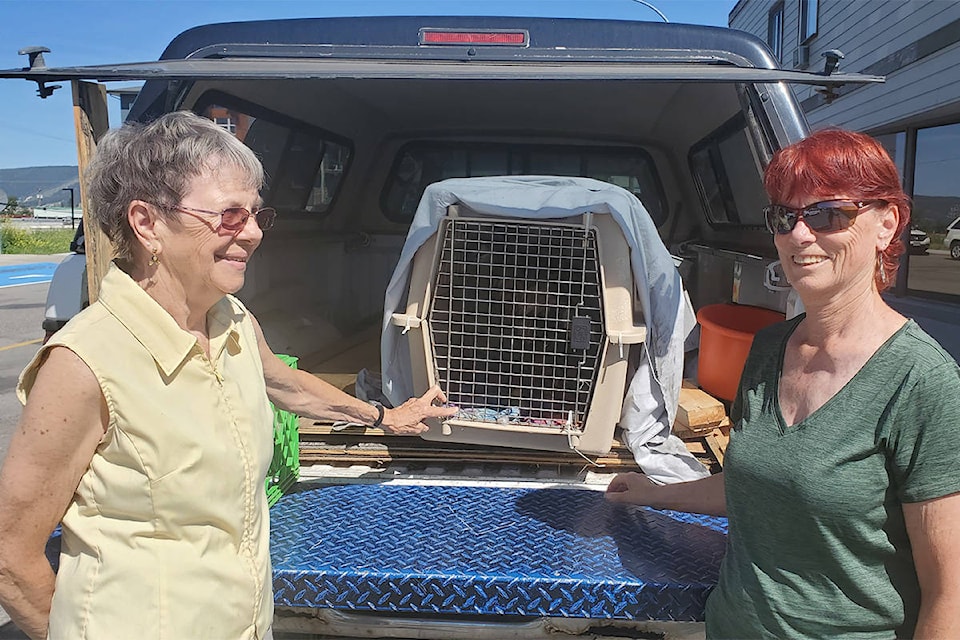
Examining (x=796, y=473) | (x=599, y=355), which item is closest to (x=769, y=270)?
(x=599, y=355)

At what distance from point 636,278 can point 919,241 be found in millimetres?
12309

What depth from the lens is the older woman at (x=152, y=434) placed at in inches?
51.4

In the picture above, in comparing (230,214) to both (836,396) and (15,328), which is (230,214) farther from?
(15,328)

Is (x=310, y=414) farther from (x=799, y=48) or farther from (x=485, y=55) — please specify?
(x=799, y=48)

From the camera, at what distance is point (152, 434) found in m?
1.35

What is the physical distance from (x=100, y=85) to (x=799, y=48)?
48.4ft

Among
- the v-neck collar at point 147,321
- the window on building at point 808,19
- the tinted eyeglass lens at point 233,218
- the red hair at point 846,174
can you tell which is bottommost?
the v-neck collar at point 147,321

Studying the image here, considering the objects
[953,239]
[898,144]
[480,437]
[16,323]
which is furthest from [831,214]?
[953,239]

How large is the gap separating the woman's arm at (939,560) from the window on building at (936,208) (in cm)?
1130

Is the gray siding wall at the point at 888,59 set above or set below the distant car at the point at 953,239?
above

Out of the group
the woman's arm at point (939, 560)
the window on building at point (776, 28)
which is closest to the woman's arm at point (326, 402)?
the woman's arm at point (939, 560)

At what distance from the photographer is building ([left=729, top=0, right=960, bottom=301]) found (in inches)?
379

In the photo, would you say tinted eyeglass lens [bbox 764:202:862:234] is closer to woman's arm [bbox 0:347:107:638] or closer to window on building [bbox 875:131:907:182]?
woman's arm [bbox 0:347:107:638]

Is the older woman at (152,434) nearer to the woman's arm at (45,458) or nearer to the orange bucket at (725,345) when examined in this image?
the woman's arm at (45,458)
